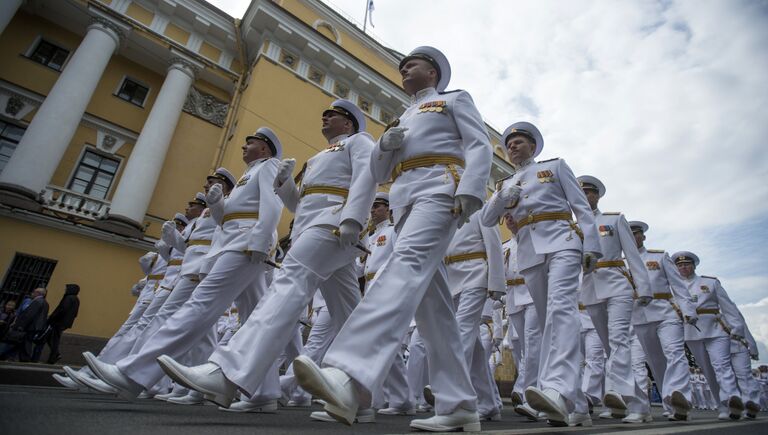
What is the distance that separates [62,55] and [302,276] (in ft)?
56.2

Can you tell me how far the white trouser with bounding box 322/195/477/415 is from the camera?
80.7 inches

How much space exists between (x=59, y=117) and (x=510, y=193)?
1374cm

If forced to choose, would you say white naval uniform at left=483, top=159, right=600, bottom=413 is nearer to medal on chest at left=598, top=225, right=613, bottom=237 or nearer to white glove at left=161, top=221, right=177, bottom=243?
medal on chest at left=598, top=225, right=613, bottom=237

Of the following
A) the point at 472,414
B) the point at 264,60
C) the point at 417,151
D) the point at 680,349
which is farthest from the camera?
the point at 264,60

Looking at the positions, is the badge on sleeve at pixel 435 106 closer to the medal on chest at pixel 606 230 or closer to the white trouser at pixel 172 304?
the white trouser at pixel 172 304

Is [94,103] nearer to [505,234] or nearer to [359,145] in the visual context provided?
[359,145]

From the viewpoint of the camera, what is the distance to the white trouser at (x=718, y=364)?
649 cm

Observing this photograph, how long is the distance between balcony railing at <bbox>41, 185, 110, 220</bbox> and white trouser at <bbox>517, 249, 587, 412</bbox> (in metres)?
13.1

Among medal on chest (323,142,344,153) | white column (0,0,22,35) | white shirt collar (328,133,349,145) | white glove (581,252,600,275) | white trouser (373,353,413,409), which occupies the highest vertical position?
white column (0,0,22,35)

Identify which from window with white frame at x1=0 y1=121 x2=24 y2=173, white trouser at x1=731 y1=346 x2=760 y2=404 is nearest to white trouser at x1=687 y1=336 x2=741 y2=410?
white trouser at x1=731 y1=346 x2=760 y2=404

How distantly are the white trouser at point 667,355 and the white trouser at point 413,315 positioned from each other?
449cm

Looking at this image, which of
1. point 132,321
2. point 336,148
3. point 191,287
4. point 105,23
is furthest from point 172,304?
point 105,23

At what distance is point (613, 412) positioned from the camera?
16.6 ft

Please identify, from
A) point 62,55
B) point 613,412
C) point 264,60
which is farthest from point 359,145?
point 62,55
